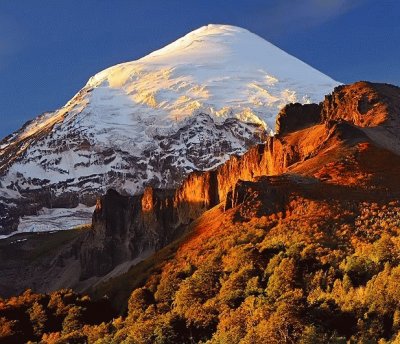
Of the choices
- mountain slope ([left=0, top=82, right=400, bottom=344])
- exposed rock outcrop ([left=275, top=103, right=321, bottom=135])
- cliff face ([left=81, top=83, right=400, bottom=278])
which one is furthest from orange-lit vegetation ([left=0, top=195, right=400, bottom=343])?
exposed rock outcrop ([left=275, top=103, right=321, bottom=135])

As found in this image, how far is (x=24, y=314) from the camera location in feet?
277

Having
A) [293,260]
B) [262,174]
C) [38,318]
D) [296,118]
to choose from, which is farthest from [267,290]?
[296,118]

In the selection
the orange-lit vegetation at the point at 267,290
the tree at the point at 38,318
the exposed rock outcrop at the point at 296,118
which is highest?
the exposed rock outcrop at the point at 296,118

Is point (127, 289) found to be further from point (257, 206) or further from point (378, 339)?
point (378, 339)

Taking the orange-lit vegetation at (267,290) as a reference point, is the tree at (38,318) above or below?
below

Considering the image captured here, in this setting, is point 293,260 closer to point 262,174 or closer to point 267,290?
point 267,290

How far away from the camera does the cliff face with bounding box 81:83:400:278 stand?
3642 inches

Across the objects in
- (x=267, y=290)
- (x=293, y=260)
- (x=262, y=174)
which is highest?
(x=262, y=174)

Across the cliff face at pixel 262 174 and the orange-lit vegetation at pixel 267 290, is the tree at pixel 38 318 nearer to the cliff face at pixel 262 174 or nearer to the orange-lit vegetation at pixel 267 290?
the orange-lit vegetation at pixel 267 290

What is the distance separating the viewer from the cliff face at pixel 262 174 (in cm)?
9250

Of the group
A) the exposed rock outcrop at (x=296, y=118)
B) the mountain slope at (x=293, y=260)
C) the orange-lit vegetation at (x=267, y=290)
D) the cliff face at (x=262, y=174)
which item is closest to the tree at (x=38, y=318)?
the orange-lit vegetation at (x=267, y=290)

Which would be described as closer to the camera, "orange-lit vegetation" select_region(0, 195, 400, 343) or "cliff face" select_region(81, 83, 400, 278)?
"orange-lit vegetation" select_region(0, 195, 400, 343)

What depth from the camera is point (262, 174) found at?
12288 centimetres

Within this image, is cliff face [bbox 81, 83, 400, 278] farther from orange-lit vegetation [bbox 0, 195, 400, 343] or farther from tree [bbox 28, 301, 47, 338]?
tree [bbox 28, 301, 47, 338]
